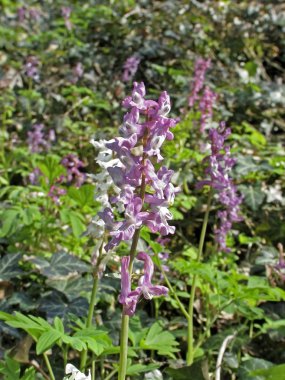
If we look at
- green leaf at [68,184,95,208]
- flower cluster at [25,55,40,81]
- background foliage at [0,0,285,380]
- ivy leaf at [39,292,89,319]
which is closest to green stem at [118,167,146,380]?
background foliage at [0,0,285,380]

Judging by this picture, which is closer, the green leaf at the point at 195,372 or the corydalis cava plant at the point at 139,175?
the corydalis cava plant at the point at 139,175

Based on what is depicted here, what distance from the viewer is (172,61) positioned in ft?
25.1

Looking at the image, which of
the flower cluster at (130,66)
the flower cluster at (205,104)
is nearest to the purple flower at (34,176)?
the flower cluster at (205,104)

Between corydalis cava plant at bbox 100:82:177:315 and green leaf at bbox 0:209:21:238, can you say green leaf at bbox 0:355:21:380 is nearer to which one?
corydalis cava plant at bbox 100:82:177:315

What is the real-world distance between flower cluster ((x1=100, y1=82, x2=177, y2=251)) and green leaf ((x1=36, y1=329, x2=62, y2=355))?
1.30 ft

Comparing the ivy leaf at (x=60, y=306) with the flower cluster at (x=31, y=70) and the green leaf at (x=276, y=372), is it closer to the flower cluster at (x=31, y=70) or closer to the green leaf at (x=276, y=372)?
the green leaf at (x=276, y=372)

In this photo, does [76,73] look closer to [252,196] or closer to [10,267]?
[252,196]

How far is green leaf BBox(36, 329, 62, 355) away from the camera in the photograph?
1829 millimetres

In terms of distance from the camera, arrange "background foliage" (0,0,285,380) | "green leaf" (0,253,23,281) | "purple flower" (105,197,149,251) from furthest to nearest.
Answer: "green leaf" (0,253,23,281) < "background foliage" (0,0,285,380) < "purple flower" (105,197,149,251)

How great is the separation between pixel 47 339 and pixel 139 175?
668 millimetres

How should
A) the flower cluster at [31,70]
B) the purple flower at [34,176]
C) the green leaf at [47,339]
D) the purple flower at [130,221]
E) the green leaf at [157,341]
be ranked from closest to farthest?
the purple flower at [130,221]
the green leaf at [47,339]
the green leaf at [157,341]
the purple flower at [34,176]
the flower cluster at [31,70]

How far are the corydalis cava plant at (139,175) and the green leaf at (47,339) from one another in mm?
294

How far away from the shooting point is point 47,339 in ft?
6.11

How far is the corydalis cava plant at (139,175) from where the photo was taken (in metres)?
1.72
